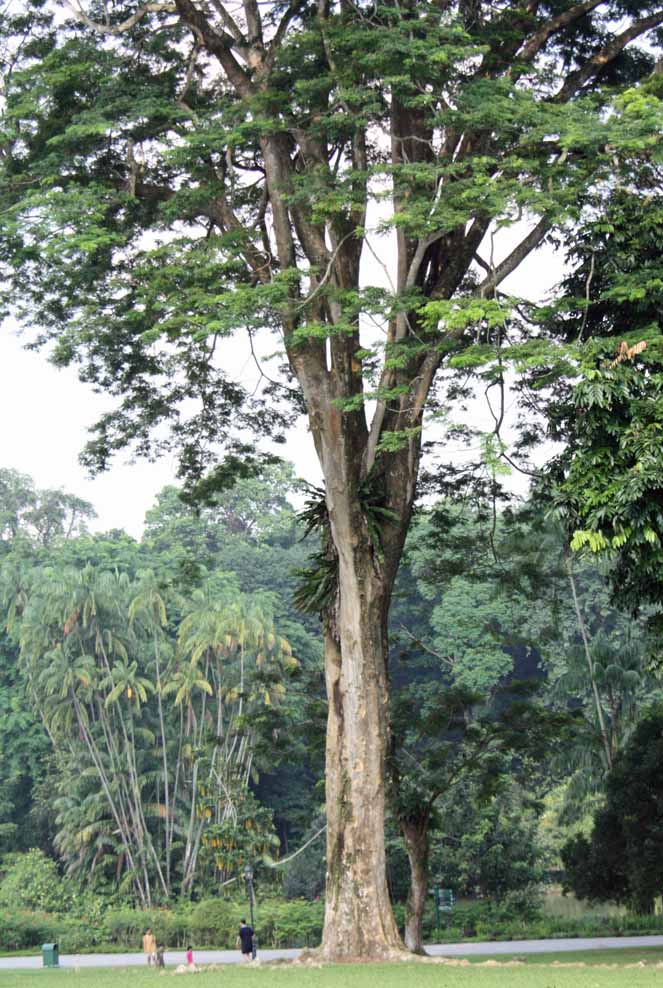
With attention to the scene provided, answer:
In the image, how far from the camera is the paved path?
21703 millimetres

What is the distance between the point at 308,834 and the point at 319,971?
26.9 metres

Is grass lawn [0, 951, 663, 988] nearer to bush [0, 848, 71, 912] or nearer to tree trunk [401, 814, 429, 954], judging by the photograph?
tree trunk [401, 814, 429, 954]

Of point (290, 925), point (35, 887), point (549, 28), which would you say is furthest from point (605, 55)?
point (35, 887)

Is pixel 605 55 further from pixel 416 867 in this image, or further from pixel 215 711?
pixel 215 711

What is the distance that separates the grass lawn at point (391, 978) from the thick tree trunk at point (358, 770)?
86 centimetres

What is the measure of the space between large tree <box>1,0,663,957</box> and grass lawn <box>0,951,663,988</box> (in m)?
1.26

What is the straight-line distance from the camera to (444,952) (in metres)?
23.0

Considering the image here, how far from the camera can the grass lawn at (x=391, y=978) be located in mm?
11359

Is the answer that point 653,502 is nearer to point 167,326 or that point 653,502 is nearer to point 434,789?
point 167,326

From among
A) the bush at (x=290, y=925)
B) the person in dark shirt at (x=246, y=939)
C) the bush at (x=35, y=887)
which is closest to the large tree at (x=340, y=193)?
the person in dark shirt at (x=246, y=939)

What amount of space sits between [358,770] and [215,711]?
3002 cm

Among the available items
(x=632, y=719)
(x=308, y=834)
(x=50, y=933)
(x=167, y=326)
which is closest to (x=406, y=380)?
(x=167, y=326)

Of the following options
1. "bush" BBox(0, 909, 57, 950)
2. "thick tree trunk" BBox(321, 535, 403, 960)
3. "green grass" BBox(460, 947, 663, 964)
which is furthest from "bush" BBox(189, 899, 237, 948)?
"thick tree trunk" BBox(321, 535, 403, 960)

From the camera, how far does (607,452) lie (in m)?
12.7
